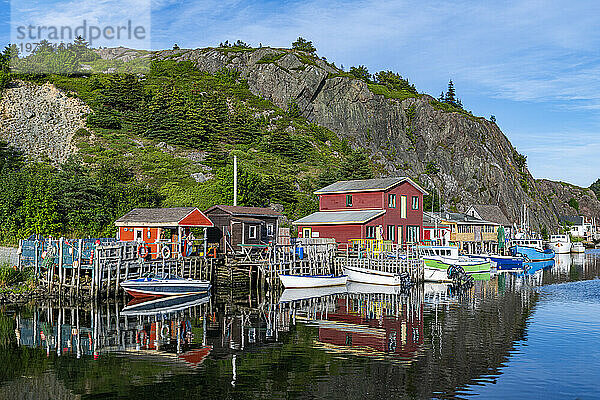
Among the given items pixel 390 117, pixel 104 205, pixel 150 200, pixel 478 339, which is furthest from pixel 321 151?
pixel 478 339

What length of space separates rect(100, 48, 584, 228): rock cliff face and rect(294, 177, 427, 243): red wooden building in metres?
61.8

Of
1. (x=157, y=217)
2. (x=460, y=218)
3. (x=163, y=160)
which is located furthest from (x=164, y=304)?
(x=460, y=218)

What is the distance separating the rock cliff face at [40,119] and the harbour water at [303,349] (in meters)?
63.0

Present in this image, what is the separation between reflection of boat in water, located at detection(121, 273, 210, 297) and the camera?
39000mm

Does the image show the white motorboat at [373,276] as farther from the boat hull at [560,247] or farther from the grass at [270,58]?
the grass at [270,58]

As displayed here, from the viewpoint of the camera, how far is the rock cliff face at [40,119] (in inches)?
3671

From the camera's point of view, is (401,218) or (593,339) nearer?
(593,339)

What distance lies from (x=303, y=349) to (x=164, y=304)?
50.5ft

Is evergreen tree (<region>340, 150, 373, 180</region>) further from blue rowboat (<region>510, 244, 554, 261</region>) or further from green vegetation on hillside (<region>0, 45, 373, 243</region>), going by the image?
blue rowboat (<region>510, 244, 554, 261</region>)

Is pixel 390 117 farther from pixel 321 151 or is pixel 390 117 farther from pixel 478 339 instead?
pixel 478 339

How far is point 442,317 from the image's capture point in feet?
114

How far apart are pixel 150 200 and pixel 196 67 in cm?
10987

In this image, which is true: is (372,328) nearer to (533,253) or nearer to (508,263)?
(508,263)

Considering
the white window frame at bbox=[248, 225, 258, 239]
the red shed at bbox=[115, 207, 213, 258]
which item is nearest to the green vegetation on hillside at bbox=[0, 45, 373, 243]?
the red shed at bbox=[115, 207, 213, 258]
